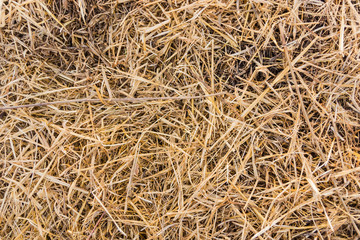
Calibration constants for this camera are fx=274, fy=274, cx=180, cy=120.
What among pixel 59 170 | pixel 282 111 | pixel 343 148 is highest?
pixel 282 111

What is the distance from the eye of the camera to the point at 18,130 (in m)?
1.37

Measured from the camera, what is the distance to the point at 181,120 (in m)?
1.31

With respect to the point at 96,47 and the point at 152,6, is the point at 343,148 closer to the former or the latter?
the point at 152,6

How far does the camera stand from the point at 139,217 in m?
1.28

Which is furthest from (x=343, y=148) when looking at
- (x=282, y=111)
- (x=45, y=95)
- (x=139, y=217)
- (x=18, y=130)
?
(x=18, y=130)

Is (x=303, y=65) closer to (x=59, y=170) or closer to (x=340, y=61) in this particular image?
(x=340, y=61)

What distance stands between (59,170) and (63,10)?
0.79 metres

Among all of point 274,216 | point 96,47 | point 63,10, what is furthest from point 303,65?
point 63,10

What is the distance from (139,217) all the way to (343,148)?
1005mm

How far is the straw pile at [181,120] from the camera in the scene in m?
1.25

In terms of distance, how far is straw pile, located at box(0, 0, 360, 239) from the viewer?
4.10 ft

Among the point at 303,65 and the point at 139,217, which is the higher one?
the point at 303,65

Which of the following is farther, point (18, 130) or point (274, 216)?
point (18, 130)

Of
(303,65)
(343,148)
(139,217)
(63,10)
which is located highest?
(63,10)
